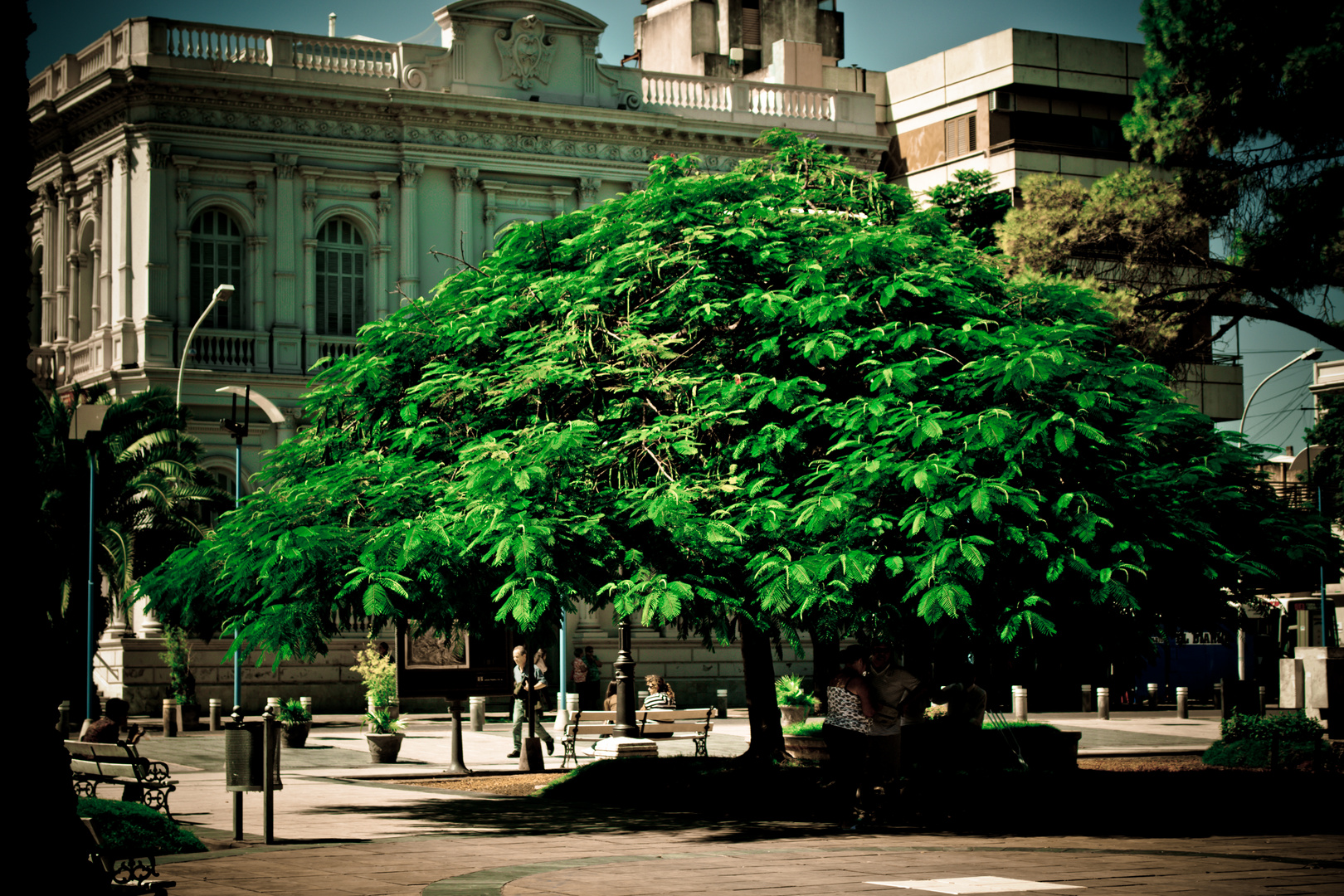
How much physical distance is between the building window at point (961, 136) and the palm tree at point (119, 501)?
83.3 ft

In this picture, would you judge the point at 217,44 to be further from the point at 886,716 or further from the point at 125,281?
the point at 886,716

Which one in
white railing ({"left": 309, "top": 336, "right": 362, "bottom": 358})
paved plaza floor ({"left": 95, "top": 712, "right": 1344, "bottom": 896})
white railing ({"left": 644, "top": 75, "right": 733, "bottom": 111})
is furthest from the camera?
white railing ({"left": 644, "top": 75, "right": 733, "bottom": 111})

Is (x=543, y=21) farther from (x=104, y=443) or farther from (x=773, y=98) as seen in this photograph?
(x=104, y=443)

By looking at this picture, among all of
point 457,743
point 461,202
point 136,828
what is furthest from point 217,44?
point 136,828

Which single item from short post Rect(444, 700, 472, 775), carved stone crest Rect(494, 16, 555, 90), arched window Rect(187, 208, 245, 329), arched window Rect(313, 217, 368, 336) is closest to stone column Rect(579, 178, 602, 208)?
carved stone crest Rect(494, 16, 555, 90)

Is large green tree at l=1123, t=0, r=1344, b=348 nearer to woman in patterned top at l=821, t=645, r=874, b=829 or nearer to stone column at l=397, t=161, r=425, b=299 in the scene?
woman in patterned top at l=821, t=645, r=874, b=829

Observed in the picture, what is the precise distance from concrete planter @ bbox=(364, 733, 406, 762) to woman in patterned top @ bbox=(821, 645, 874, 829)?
10.5m

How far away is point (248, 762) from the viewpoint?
41.7 ft

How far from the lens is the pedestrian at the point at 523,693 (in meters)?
22.4

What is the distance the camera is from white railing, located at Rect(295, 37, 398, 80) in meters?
38.9

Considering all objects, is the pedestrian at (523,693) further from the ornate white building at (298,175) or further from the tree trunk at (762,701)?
the ornate white building at (298,175)

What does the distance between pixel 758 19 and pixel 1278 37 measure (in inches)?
1114

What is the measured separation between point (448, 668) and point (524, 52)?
24.4 m

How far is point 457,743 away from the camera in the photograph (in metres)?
21.3
